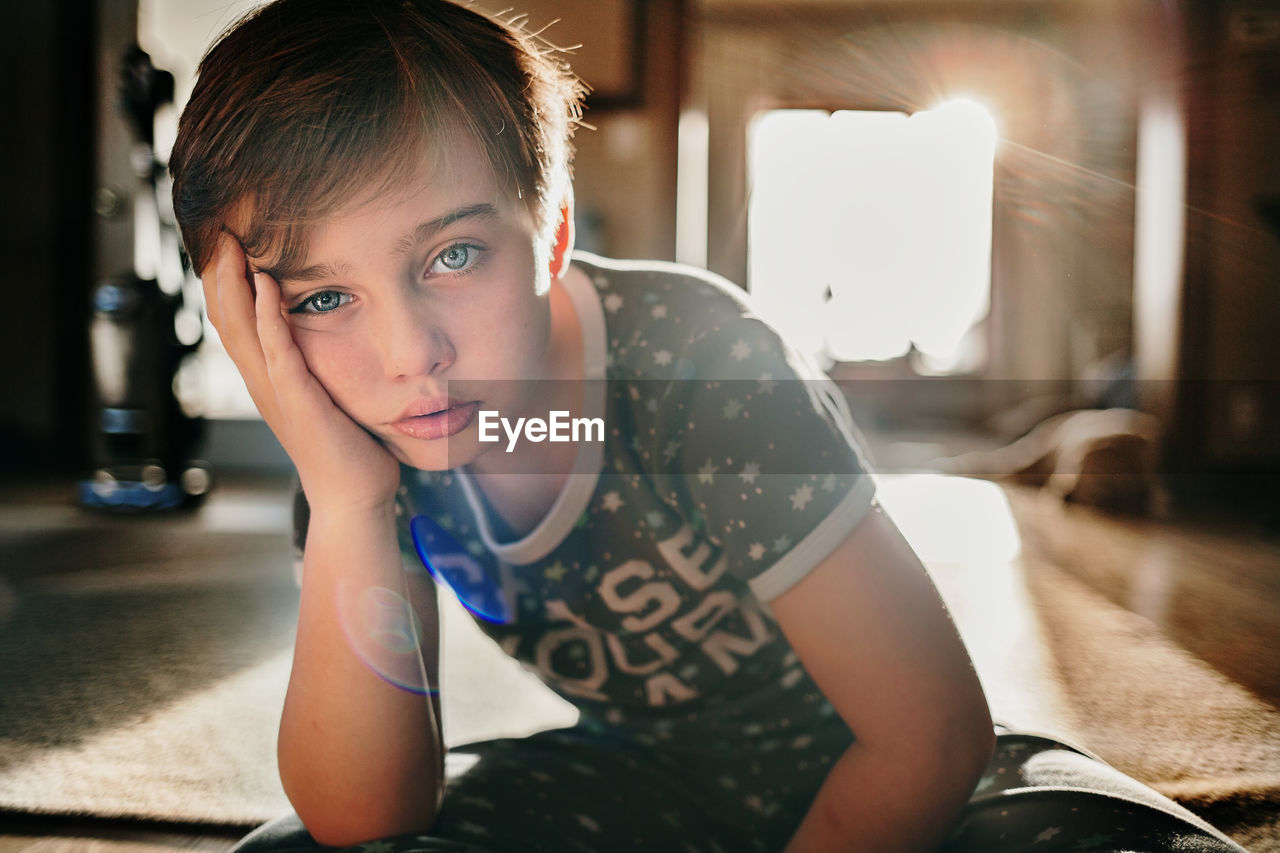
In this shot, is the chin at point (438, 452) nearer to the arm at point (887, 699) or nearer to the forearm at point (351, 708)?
the forearm at point (351, 708)

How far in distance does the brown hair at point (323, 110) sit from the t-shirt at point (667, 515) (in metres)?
0.11

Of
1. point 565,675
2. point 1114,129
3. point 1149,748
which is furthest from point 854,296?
point 565,675

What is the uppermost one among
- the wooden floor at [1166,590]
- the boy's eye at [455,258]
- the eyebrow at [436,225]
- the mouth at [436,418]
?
the eyebrow at [436,225]

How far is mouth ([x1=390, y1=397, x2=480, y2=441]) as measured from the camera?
360 millimetres

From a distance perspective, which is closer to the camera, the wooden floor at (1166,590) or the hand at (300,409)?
the hand at (300,409)

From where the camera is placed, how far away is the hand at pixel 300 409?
0.37 meters

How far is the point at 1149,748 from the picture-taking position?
2.10 ft

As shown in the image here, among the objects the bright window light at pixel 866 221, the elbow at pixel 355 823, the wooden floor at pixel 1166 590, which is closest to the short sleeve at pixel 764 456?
the elbow at pixel 355 823

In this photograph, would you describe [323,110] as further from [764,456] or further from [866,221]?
[866,221]

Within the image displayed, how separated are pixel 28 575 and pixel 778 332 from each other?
132 cm

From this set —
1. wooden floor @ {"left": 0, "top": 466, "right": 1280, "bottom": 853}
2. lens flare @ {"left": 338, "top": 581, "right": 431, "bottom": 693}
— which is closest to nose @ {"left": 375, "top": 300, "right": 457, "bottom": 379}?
lens flare @ {"left": 338, "top": 581, "right": 431, "bottom": 693}

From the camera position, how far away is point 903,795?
320 millimetres

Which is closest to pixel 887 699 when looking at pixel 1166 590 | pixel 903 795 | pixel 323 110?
pixel 903 795

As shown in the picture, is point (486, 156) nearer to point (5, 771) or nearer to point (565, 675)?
point (565, 675)
